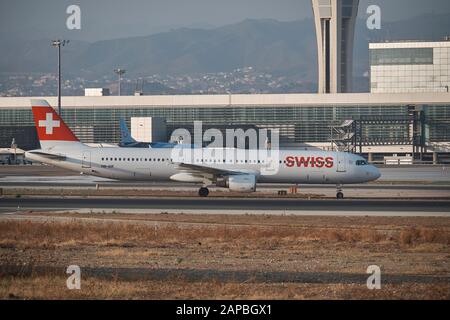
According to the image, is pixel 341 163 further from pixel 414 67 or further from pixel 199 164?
pixel 414 67

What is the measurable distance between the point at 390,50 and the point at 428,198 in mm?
94325

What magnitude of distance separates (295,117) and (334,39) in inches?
615

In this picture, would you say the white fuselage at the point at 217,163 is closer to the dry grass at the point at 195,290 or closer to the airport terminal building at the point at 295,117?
the dry grass at the point at 195,290

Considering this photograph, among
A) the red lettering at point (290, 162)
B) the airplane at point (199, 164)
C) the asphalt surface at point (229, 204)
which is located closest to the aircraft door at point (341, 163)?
the airplane at point (199, 164)

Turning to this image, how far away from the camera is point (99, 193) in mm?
62406

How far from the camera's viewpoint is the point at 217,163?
6369cm

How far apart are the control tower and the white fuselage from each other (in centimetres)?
7961

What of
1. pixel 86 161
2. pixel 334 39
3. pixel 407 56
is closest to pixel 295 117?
pixel 334 39

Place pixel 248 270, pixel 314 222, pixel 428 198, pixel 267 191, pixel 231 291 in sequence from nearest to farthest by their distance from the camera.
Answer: pixel 231 291 → pixel 248 270 → pixel 314 222 → pixel 428 198 → pixel 267 191

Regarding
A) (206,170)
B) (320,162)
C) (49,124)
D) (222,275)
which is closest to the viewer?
(222,275)

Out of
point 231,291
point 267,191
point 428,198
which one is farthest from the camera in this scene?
point 267,191
